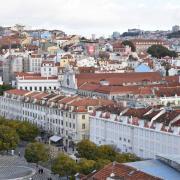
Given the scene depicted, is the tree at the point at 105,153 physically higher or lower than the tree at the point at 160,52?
lower

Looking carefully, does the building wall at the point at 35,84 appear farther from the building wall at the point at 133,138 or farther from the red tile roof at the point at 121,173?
the red tile roof at the point at 121,173

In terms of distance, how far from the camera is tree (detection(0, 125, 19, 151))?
44.9m

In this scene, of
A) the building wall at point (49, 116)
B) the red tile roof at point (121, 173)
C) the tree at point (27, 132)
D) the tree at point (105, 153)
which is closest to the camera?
the red tile roof at point (121, 173)

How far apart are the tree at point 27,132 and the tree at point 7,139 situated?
10.8ft

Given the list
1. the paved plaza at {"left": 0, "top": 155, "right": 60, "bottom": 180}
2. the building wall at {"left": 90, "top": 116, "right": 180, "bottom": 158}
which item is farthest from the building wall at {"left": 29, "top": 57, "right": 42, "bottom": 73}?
the paved plaza at {"left": 0, "top": 155, "right": 60, "bottom": 180}

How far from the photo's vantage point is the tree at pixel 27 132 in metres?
49.3

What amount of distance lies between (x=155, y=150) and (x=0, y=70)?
61589mm

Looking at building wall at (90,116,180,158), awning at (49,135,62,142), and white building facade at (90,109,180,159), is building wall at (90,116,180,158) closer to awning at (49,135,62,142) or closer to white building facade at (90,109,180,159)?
white building facade at (90,109,180,159)

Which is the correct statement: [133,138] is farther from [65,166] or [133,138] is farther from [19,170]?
[65,166]

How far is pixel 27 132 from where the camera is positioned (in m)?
49.5

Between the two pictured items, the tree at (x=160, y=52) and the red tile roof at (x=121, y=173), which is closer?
the red tile roof at (x=121, y=173)

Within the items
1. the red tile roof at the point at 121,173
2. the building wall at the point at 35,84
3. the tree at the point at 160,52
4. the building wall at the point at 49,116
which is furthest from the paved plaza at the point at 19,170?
the tree at the point at 160,52

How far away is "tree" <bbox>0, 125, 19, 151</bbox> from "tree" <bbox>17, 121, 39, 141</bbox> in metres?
3.29

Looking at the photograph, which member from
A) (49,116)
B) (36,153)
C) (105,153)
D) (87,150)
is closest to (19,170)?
(36,153)
